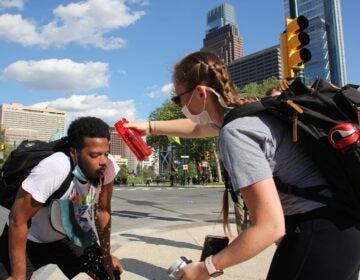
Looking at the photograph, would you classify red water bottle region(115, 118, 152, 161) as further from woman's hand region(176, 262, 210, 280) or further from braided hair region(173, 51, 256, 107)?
woman's hand region(176, 262, 210, 280)

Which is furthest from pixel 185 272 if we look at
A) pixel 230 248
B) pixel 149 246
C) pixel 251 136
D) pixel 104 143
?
pixel 149 246

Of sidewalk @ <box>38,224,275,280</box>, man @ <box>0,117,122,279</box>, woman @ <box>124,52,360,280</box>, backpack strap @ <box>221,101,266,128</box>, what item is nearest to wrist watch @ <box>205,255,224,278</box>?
woman @ <box>124,52,360,280</box>

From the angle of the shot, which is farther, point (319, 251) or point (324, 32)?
point (324, 32)

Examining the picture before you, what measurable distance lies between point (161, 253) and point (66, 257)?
12.5 ft

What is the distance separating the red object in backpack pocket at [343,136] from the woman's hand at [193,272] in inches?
26.4

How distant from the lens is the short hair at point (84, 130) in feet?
9.43

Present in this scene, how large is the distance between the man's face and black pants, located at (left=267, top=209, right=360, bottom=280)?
1409 mm

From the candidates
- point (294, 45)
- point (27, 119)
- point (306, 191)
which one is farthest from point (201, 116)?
point (27, 119)

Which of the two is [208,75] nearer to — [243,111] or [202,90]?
[202,90]

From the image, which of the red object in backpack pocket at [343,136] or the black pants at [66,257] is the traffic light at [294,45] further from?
the red object in backpack pocket at [343,136]

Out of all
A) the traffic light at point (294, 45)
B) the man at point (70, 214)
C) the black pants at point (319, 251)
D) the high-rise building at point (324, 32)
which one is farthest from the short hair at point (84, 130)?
the high-rise building at point (324, 32)

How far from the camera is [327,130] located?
172 cm

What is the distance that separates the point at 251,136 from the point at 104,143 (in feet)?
4.65

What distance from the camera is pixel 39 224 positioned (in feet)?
9.51
